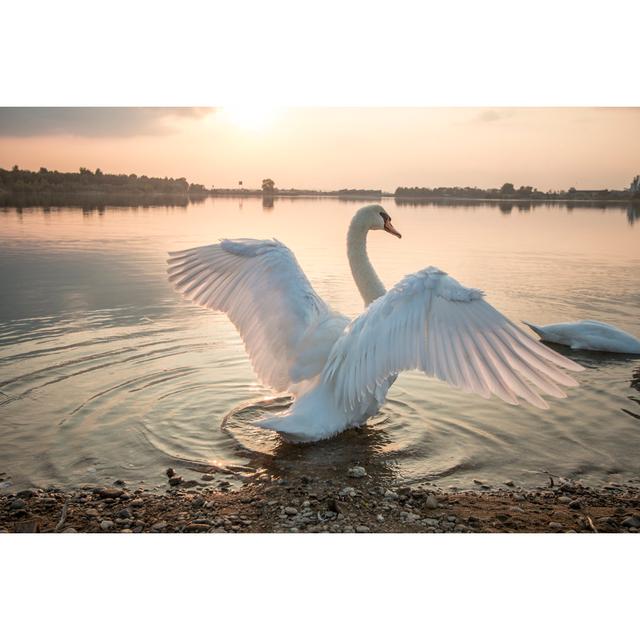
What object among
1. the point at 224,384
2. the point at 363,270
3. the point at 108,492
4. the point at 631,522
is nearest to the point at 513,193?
the point at 363,270

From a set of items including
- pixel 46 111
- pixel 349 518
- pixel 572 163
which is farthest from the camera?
pixel 572 163

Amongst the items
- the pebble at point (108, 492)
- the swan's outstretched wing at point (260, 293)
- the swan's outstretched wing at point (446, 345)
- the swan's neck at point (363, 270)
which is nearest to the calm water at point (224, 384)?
the pebble at point (108, 492)

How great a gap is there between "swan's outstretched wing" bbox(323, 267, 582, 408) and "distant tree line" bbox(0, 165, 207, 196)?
3.28 m

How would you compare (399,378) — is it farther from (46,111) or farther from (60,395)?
(46,111)

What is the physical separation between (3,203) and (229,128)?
94.7 inches

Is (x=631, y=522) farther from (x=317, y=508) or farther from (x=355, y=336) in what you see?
(x=355, y=336)

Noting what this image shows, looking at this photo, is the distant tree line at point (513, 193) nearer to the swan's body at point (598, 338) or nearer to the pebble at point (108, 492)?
the swan's body at point (598, 338)

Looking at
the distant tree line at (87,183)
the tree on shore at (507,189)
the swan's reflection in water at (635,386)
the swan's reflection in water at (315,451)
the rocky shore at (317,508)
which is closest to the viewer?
the rocky shore at (317,508)

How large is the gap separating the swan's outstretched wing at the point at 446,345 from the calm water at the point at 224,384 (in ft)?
2.88

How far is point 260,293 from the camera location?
4840 mm

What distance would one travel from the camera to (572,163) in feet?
18.2

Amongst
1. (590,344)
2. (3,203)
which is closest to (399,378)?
(590,344)

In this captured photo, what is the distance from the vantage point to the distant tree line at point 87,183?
18.7ft

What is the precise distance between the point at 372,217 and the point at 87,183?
2841mm
